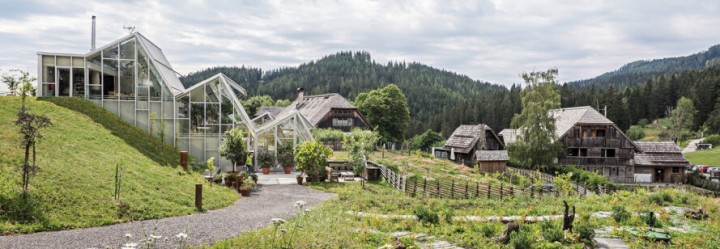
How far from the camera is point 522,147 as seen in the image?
43531 mm

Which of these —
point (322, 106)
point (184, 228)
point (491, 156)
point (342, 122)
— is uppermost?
point (322, 106)

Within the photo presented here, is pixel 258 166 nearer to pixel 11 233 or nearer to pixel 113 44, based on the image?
pixel 113 44

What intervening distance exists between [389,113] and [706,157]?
135 feet

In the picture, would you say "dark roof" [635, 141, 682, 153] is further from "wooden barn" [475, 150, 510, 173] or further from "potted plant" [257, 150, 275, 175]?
"potted plant" [257, 150, 275, 175]

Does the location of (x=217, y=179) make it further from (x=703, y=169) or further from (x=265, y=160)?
(x=703, y=169)

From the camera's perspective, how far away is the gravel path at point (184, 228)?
408 inches

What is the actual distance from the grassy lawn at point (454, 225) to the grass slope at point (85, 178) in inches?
185

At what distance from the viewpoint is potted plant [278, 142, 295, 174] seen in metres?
27.9

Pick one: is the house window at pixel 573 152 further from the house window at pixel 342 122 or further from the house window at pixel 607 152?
the house window at pixel 342 122

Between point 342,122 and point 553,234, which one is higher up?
point 342,122

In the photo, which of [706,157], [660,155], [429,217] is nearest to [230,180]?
[429,217]

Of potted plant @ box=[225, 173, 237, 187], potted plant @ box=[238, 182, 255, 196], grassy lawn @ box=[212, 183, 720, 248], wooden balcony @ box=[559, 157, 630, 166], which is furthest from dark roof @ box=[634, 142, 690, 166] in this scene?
potted plant @ box=[225, 173, 237, 187]

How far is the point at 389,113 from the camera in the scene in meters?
64.4

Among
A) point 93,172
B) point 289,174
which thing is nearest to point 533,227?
point 93,172
